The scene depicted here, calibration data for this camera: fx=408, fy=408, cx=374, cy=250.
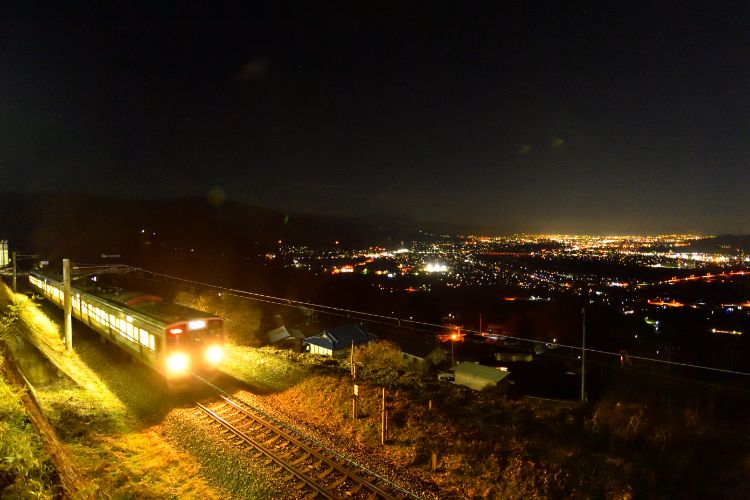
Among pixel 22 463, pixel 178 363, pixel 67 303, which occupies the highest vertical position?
pixel 67 303

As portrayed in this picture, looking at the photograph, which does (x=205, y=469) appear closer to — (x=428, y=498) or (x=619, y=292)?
(x=428, y=498)

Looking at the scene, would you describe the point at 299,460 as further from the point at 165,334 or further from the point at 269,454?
the point at 165,334

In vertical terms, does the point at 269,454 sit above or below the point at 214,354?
below

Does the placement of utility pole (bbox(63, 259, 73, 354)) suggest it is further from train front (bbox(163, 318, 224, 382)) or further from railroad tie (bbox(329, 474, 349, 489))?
railroad tie (bbox(329, 474, 349, 489))

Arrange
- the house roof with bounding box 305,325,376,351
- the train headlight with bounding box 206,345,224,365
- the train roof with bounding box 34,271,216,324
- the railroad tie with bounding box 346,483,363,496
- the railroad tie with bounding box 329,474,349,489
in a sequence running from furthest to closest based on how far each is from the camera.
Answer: the house roof with bounding box 305,325,376,351, the train headlight with bounding box 206,345,224,365, the train roof with bounding box 34,271,216,324, the railroad tie with bounding box 329,474,349,489, the railroad tie with bounding box 346,483,363,496

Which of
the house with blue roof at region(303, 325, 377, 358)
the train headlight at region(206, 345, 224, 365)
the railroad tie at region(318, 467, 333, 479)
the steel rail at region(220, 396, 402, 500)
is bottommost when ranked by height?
Result: the house with blue roof at region(303, 325, 377, 358)

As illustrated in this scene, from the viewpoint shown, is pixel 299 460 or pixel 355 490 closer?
pixel 355 490

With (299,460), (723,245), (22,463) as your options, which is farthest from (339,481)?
(723,245)

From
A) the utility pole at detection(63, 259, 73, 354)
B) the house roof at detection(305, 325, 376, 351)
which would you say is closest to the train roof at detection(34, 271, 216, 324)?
the utility pole at detection(63, 259, 73, 354)
